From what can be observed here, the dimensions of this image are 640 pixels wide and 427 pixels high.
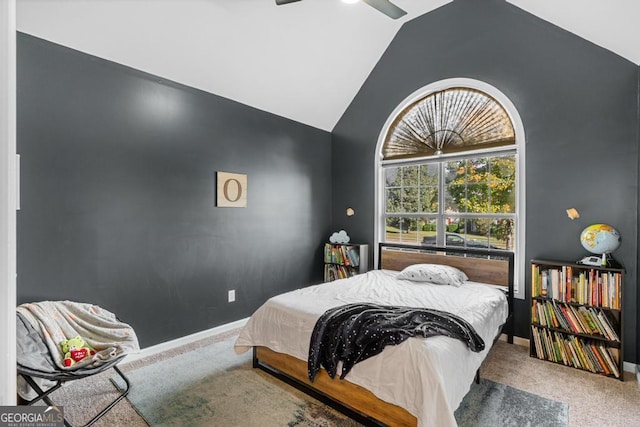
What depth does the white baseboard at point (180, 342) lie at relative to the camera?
2.88 m

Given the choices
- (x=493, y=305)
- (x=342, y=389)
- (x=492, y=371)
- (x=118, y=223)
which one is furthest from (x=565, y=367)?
(x=118, y=223)

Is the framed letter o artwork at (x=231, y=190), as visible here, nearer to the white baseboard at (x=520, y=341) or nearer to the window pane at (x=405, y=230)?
the window pane at (x=405, y=230)

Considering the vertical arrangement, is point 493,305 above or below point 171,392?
above

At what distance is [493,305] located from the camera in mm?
2674

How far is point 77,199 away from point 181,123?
3.74 feet

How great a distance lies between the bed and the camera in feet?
5.70

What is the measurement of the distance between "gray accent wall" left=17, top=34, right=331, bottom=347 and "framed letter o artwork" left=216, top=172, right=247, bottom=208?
0.07 meters

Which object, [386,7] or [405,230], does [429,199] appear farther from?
[386,7]

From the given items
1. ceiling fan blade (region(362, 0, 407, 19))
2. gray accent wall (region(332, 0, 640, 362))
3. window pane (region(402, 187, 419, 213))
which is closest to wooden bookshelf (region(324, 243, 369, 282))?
window pane (region(402, 187, 419, 213))

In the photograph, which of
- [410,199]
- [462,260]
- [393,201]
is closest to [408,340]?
[462,260]

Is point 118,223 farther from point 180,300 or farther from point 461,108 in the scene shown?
point 461,108

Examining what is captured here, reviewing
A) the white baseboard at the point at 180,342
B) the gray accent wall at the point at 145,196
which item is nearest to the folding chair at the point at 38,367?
the gray accent wall at the point at 145,196

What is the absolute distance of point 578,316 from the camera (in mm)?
2729

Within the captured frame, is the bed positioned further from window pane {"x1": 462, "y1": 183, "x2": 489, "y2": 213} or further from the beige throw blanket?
the beige throw blanket
